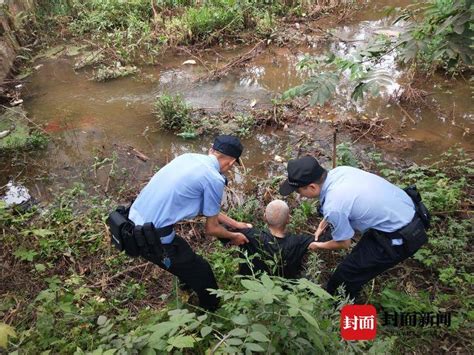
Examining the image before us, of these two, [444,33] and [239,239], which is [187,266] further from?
[444,33]

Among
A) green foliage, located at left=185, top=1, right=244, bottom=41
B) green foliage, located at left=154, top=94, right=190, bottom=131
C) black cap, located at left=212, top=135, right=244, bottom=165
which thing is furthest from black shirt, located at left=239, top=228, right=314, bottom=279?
green foliage, located at left=185, top=1, right=244, bottom=41

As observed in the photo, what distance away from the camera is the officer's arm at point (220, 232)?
3121mm

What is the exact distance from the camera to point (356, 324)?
251cm

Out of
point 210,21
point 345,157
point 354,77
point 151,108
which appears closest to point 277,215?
point 354,77

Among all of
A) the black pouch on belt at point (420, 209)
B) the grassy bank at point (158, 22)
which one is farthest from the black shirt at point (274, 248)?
the grassy bank at point (158, 22)

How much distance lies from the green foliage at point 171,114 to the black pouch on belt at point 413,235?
160 inches

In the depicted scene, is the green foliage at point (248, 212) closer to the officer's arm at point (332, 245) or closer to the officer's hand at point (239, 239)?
the officer's hand at point (239, 239)

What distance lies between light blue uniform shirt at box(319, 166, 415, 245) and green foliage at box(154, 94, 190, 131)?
372 cm

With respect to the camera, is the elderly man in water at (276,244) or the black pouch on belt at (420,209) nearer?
the black pouch on belt at (420,209)

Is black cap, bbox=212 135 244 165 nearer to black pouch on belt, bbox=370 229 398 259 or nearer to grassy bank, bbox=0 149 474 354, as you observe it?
grassy bank, bbox=0 149 474 354

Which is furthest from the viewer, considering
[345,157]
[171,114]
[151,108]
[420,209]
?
[151,108]

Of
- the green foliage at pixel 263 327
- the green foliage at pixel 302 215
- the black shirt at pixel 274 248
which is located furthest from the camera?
the green foliage at pixel 302 215

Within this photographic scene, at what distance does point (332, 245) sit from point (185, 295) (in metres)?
1.49

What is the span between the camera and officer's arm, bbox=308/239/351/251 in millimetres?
3028
